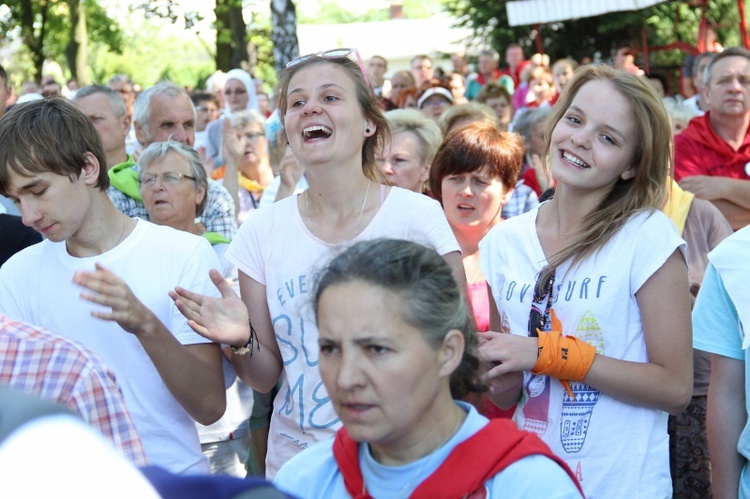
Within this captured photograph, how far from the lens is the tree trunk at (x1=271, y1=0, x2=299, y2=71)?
12148mm

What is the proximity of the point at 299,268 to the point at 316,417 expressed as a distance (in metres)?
0.49

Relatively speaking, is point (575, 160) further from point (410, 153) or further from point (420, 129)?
point (420, 129)

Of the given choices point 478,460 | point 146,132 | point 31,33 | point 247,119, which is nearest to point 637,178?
point 478,460

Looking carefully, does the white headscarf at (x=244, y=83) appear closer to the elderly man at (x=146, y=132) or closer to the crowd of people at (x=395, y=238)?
the elderly man at (x=146, y=132)

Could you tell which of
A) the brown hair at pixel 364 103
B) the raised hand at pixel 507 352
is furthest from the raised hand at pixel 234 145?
the raised hand at pixel 507 352

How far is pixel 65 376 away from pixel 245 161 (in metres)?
5.35

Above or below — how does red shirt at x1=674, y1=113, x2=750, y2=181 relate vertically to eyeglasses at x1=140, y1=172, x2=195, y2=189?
below

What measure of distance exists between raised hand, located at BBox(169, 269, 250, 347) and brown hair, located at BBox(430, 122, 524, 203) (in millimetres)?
1879

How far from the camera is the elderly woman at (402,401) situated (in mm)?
2104

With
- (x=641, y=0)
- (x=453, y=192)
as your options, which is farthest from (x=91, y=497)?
(x=641, y=0)

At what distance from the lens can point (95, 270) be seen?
3.11 meters

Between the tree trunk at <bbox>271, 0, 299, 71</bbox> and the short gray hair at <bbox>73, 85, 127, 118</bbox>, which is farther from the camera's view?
the tree trunk at <bbox>271, 0, 299, 71</bbox>

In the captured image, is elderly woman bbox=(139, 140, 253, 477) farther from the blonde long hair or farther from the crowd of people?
the blonde long hair

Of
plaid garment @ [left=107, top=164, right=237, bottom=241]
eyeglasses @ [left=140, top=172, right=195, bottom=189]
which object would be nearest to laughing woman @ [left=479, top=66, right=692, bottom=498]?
eyeglasses @ [left=140, top=172, right=195, bottom=189]
